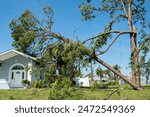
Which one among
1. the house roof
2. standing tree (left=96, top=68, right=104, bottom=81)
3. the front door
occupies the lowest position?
standing tree (left=96, top=68, right=104, bottom=81)

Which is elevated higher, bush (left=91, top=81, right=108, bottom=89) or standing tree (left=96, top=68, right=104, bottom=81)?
standing tree (left=96, top=68, right=104, bottom=81)

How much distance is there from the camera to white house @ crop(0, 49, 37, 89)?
29000 millimetres

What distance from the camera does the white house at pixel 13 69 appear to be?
2900cm

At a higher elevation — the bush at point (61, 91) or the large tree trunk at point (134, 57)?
the large tree trunk at point (134, 57)

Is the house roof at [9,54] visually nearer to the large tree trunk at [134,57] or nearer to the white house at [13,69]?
the white house at [13,69]

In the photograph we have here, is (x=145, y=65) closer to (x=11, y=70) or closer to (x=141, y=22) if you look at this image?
(x=141, y=22)

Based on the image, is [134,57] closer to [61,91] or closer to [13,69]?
[61,91]

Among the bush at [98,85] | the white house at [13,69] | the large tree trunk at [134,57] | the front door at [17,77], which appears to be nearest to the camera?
the bush at [98,85]

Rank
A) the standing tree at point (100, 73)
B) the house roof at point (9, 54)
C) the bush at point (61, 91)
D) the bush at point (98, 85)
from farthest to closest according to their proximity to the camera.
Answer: the house roof at point (9, 54)
the bush at point (98, 85)
the standing tree at point (100, 73)
the bush at point (61, 91)

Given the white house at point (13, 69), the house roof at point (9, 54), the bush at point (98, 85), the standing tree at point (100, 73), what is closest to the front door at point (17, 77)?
the white house at point (13, 69)

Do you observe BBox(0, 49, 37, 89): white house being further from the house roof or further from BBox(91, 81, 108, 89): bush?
BBox(91, 81, 108, 89): bush

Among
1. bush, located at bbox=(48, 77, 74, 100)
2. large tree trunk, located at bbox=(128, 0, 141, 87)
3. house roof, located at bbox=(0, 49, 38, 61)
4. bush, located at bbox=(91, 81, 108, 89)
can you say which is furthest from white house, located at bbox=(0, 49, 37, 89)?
bush, located at bbox=(48, 77, 74, 100)

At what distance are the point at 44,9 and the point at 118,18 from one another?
6812mm

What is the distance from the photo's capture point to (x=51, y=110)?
4359mm
